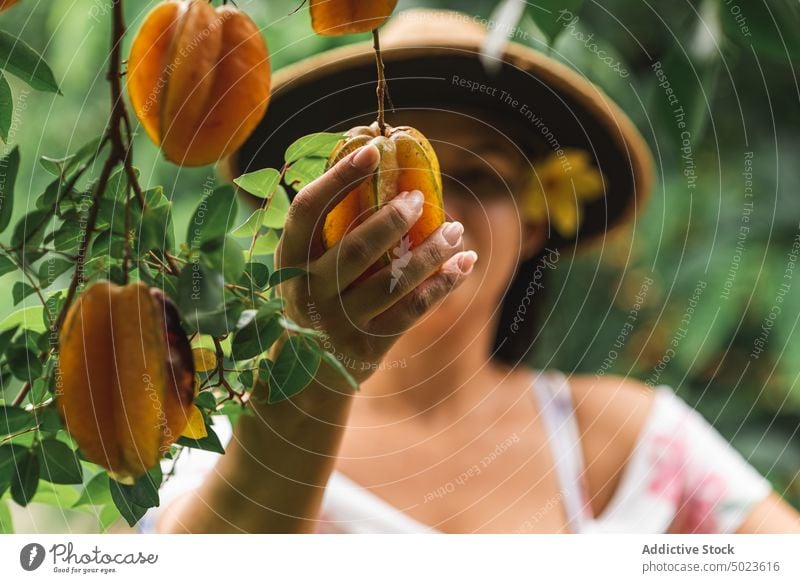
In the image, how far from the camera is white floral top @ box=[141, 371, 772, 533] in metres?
0.50

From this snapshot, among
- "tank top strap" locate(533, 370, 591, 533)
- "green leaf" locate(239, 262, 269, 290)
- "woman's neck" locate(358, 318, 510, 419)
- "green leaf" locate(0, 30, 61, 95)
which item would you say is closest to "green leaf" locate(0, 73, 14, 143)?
"green leaf" locate(0, 30, 61, 95)

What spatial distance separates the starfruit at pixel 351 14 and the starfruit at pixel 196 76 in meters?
0.02

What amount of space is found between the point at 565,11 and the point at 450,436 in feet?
1.00

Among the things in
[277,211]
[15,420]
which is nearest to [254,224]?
[277,211]

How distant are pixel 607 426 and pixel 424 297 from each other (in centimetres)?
36

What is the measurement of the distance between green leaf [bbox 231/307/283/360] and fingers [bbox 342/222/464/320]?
0.03 metres

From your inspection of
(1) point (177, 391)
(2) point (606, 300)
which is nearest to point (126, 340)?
(1) point (177, 391)

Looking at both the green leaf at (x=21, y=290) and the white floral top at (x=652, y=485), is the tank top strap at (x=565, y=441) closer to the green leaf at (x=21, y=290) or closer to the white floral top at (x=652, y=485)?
the white floral top at (x=652, y=485)

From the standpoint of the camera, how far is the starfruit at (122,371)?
247mm

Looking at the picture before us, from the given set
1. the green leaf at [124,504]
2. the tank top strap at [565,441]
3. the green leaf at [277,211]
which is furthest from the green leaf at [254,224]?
the tank top strap at [565,441]

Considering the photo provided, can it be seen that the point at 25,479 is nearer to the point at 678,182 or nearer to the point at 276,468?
the point at 276,468

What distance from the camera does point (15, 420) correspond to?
0.29 m
